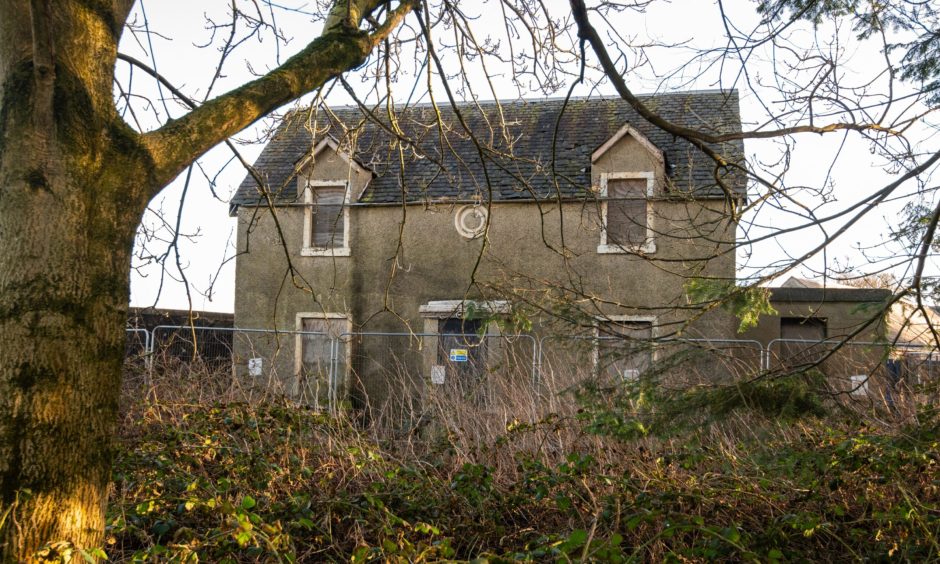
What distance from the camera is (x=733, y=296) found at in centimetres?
539

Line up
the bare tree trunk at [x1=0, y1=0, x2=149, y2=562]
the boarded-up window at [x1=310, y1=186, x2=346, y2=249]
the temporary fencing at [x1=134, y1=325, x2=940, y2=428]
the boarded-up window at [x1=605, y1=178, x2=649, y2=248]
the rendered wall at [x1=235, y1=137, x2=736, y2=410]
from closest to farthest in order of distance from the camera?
the bare tree trunk at [x1=0, y1=0, x2=149, y2=562] < the temporary fencing at [x1=134, y1=325, x2=940, y2=428] < the boarded-up window at [x1=605, y1=178, x2=649, y2=248] < the rendered wall at [x1=235, y1=137, x2=736, y2=410] < the boarded-up window at [x1=310, y1=186, x2=346, y2=249]

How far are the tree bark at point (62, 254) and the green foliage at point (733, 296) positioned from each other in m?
3.46

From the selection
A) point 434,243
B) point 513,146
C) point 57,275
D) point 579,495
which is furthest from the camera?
point 434,243

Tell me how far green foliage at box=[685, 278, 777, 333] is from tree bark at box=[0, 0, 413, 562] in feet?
11.3

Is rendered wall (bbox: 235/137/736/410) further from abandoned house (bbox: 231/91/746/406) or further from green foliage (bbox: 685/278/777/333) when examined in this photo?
green foliage (bbox: 685/278/777/333)

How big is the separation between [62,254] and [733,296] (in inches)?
152

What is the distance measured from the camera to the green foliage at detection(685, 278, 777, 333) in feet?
18.1

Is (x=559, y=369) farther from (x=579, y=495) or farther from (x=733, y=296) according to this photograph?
(x=579, y=495)

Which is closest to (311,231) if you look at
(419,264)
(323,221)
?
(323,221)

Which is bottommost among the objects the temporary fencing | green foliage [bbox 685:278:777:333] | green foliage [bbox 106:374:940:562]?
green foliage [bbox 106:374:940:562]

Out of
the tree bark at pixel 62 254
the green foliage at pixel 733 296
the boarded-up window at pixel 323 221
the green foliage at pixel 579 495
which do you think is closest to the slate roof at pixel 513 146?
the boarded-up window at pixel 323 221

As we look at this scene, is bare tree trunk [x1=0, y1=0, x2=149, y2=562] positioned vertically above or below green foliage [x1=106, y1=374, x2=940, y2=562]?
above

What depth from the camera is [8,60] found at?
3750mm

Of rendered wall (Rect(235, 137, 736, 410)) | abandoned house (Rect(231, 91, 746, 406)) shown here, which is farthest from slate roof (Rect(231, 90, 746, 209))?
rendered wall (Rect(235, 137, 736, 410))
